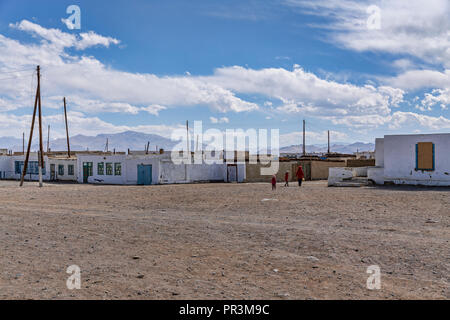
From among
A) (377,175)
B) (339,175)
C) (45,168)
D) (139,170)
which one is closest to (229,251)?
(377,175)

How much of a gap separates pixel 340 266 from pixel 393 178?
21.5 meters

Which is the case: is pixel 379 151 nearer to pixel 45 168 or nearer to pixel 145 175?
pixel 145 175

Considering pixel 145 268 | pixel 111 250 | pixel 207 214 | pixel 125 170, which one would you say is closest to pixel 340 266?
pixel 145 268

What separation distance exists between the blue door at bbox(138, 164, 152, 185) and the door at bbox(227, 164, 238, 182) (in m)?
7.20

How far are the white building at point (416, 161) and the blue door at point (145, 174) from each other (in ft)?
59.2

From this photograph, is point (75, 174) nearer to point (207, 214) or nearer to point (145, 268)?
point (207, 214)

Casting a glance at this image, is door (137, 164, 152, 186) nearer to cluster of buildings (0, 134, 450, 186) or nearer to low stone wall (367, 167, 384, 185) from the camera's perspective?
cluster of buildings (0, 134, 450, 186)

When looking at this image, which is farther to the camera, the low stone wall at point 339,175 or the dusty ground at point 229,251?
the low stone wall at point 339,175

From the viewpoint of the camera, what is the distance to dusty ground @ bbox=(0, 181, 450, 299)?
6426 millimetres

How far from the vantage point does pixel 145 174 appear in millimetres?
35844

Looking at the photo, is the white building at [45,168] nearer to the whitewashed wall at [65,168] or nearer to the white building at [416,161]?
the whitewashed wall at [65,168]

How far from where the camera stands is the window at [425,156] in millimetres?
25812

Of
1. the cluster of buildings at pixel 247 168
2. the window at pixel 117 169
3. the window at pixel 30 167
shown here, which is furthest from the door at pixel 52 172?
the window at pixel 117 169

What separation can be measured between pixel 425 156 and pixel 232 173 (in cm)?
1696
